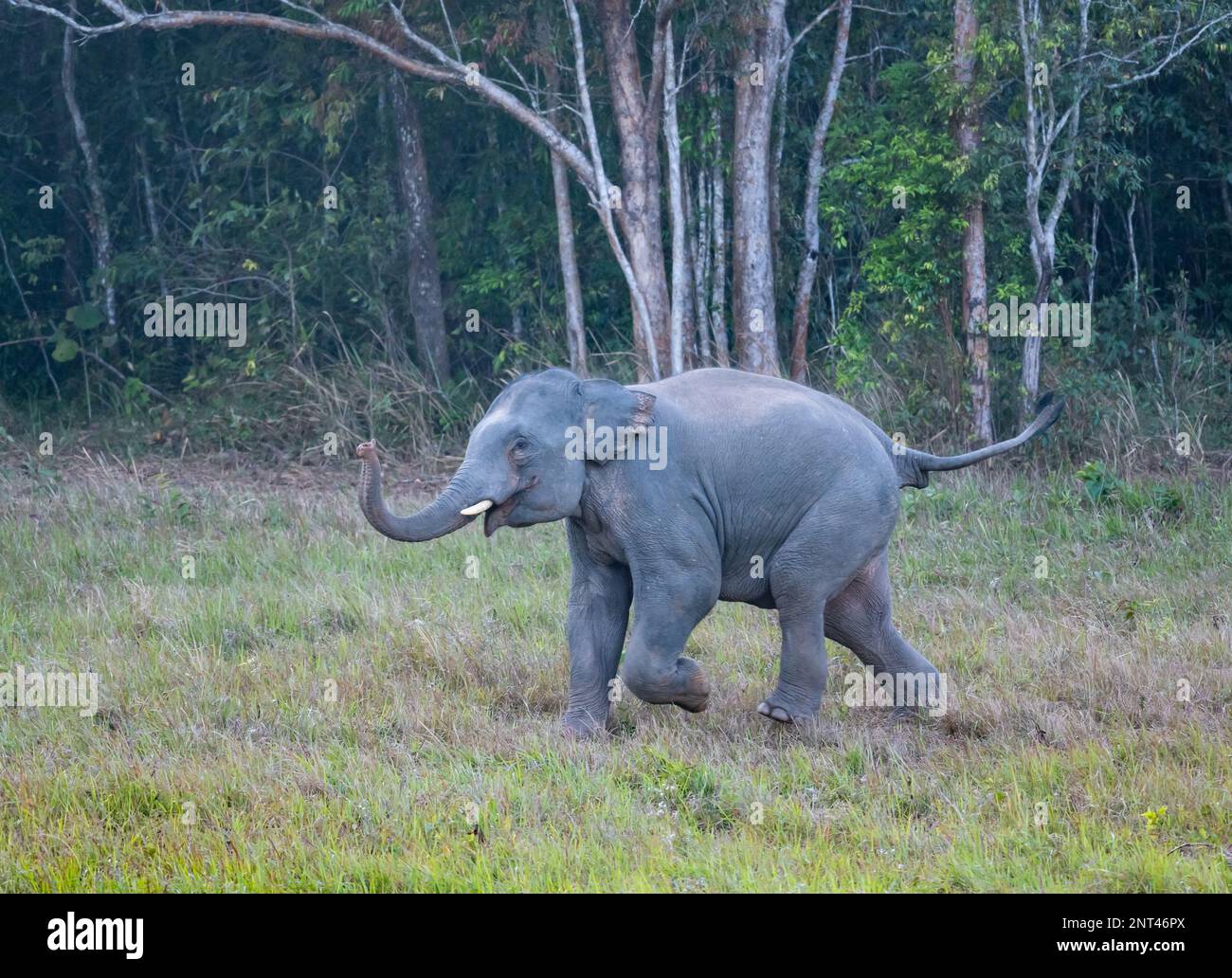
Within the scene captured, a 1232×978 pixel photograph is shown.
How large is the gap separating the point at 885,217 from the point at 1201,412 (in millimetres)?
3592

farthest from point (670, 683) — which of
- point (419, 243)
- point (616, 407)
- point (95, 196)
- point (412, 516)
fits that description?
point (95, 196)

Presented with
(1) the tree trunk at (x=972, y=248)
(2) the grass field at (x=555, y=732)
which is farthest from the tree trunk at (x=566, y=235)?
(2) the grass field at (x=555, y=732)

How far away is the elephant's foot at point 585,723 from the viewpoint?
259 inches

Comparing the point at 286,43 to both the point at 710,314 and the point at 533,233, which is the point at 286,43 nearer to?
the point at 533,233

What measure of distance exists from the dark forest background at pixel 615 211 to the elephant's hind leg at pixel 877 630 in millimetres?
5729

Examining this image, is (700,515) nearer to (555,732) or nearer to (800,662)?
(800,662)

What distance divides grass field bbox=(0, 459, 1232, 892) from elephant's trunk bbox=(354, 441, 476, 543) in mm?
985

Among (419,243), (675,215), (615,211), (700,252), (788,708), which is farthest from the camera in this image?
(419,243)

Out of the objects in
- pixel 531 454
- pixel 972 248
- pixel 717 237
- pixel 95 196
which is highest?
pixel 95 196

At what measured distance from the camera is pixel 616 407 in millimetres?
6328

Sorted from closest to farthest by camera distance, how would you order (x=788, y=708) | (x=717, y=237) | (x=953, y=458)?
(x=788, y=708), (x=953, y=458), (x=717, y=237)

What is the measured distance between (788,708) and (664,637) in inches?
28.0

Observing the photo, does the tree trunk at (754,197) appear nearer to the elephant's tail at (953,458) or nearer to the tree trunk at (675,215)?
the tree trunk at (675,215)

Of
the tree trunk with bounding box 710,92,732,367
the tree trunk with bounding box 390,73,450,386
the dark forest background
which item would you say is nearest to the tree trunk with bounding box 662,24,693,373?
the dark forest background
